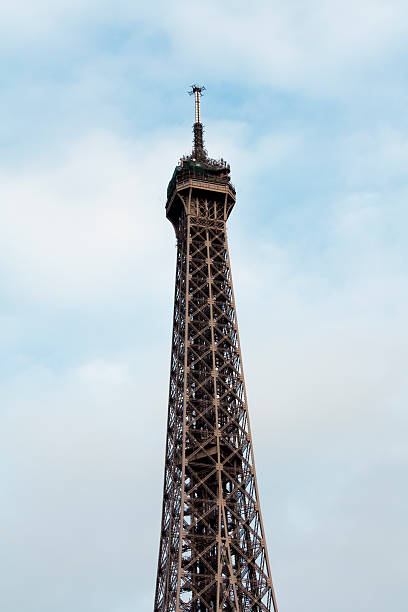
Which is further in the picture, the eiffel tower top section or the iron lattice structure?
the eiffel tower top section

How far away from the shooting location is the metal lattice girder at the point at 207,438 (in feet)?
241

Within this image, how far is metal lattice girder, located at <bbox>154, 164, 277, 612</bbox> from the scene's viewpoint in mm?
73312

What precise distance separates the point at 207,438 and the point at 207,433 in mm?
587

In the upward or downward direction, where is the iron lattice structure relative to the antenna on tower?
downward

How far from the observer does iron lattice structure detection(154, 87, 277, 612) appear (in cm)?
7338

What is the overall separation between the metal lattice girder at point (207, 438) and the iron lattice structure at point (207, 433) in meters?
0.09

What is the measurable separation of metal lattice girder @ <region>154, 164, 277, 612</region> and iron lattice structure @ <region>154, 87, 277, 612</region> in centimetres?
9

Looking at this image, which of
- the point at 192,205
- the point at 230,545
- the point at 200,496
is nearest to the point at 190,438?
the point at 200,496

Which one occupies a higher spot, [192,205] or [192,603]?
[192,205]

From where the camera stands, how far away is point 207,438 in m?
78.9

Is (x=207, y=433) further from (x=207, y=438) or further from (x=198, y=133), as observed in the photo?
(x=198, y=133)

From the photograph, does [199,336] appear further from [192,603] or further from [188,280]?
[192,603]

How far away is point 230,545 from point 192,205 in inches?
1400

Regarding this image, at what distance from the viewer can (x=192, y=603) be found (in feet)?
239
